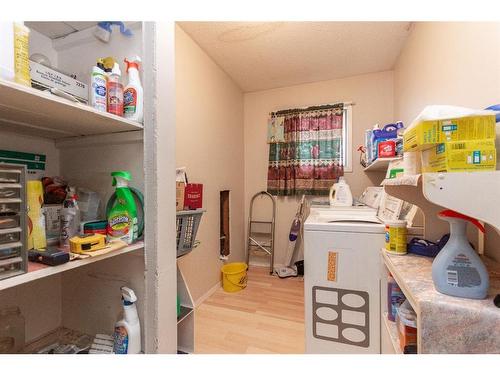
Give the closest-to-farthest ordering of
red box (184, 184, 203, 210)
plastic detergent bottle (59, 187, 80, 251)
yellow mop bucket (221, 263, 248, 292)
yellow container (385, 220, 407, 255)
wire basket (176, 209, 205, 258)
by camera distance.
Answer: plastic detergent bottle (59, 187, 80, 251)
yellow container (385, 220, 407, 255)
wire basket (176, 209, 205, 258)
red box (184, 184, 203, 210)
yellow mop bucket (221, 263, 248, 292)

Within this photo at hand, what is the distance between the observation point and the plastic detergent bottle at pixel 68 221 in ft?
2.49

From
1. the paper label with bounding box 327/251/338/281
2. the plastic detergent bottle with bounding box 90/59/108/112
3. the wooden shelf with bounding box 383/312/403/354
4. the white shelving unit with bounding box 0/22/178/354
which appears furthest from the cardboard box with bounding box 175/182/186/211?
the wooden shelf with bounding box 383/312/403/354

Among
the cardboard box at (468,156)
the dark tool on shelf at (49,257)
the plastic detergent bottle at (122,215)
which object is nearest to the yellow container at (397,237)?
the cardboard box at (468,156)

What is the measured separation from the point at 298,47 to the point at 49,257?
2.58 meters

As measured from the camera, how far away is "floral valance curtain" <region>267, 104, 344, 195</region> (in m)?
3.01

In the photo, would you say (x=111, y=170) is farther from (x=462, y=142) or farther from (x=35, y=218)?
(x=462, y=142)

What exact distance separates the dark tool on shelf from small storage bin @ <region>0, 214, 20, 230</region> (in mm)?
102

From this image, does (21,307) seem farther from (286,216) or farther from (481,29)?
(286,216)

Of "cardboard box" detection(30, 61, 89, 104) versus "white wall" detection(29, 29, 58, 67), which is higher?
"white wall" detection(29, 29, 58, 67)

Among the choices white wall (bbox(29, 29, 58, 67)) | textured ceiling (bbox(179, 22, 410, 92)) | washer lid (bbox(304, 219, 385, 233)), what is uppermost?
textured ceiling (bbox(179, 22, 410, 92))

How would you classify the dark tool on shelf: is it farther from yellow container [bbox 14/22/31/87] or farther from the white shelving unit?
yellow container [bbox 14/22/31/87]

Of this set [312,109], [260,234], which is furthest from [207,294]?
[312,109]

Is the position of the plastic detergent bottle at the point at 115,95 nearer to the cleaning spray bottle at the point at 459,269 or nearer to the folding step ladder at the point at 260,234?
the cleaning spray bottle at the point at 459,269
